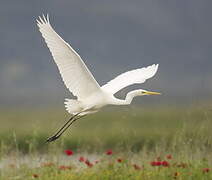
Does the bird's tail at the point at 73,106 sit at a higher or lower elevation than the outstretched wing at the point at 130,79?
lower

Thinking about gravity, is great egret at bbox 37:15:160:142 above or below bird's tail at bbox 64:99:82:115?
above

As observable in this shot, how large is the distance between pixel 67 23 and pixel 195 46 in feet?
59.4

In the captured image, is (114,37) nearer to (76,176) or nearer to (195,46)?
(195,46)

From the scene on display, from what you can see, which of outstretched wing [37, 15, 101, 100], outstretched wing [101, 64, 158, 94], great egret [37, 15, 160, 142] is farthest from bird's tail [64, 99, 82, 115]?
outstretched wing [101, 64, 158, 94]

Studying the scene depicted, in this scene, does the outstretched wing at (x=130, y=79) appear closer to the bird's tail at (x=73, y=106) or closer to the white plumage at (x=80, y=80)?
the white plumage at (x=80, y=80)

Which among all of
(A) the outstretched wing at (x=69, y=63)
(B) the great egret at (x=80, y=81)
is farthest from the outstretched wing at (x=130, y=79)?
(A) the outstretched wing at (x=69, y=63)

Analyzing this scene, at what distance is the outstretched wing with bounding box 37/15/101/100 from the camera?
7.85 meters

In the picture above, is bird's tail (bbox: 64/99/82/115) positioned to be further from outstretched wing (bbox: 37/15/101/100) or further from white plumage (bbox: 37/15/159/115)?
outstretched wing (bbox: 37/15/101/100)

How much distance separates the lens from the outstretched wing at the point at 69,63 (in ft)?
25.8

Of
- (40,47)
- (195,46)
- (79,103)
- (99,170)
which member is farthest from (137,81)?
(195,46)

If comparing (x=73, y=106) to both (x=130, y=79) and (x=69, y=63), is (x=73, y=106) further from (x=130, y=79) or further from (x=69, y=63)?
(x=130, y=79)

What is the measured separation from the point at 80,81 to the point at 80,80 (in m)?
0.03

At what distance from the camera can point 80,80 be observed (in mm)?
8328

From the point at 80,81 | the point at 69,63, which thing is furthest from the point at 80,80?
the point at 69,63
